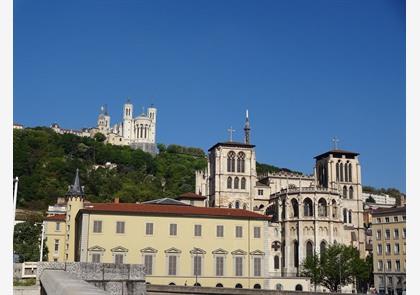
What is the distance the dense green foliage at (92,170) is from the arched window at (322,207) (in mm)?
18903

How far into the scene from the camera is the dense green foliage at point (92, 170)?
5294 cm

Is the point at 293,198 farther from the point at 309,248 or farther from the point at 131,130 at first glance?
the point at 131,130

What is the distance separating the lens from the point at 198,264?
2920cm

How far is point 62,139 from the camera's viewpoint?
7781 cm

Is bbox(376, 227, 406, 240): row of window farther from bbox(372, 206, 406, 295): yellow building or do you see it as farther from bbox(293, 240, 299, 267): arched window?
bbox(293, 240, 299, 267): arched window

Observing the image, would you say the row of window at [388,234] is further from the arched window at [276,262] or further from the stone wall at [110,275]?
the stone wall at [110,275]

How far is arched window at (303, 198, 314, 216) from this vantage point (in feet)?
139

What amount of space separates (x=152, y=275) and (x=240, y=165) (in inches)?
859

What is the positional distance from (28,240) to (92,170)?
3226 centimetres

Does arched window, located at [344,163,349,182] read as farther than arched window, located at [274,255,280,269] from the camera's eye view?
Yes

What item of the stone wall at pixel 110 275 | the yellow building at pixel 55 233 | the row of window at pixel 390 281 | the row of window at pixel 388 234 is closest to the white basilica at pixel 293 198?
the row of window at pixel 390 281

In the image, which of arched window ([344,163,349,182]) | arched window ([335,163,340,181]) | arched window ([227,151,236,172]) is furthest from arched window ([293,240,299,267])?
arched window ([344,163,349,182])
